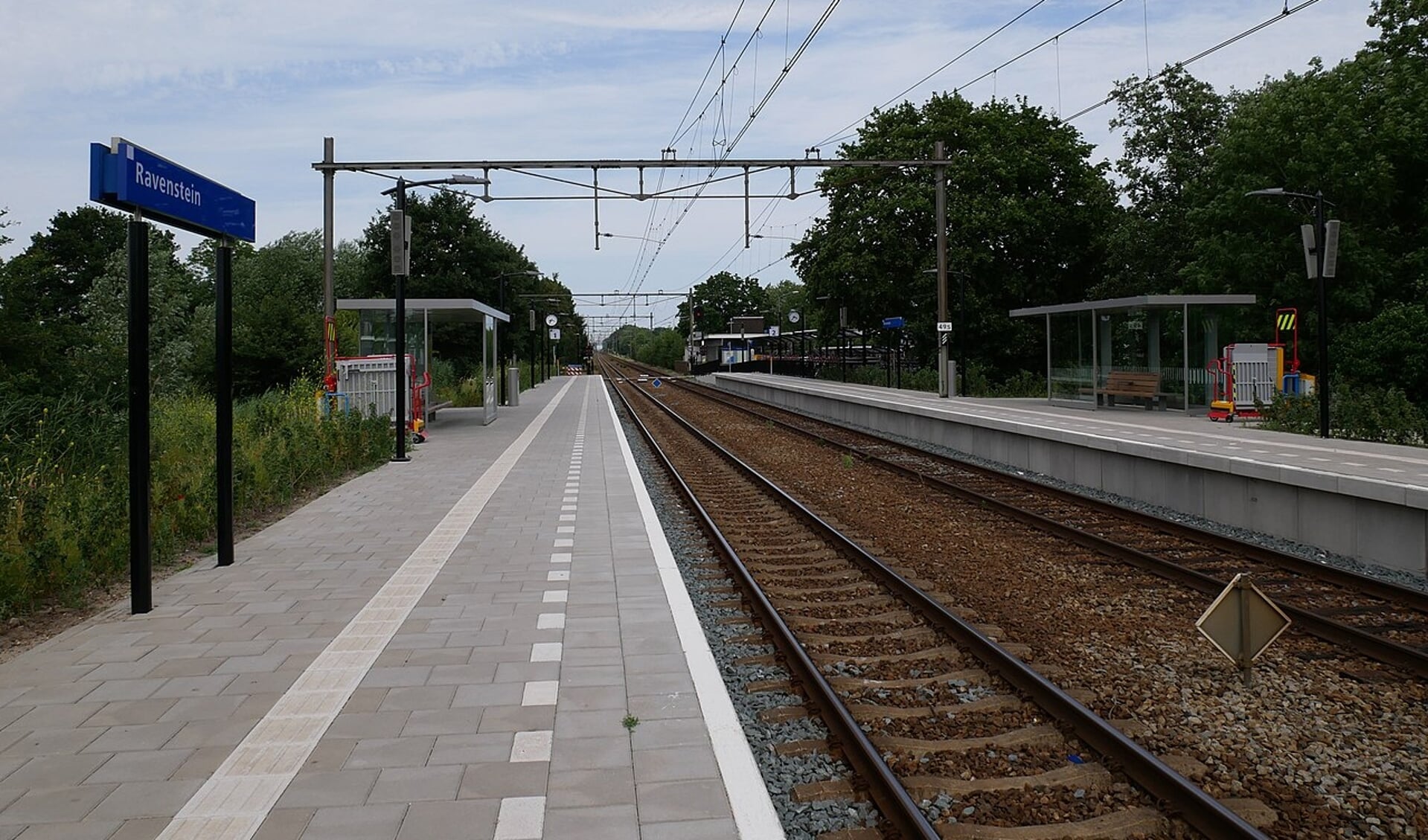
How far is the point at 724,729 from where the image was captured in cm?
497

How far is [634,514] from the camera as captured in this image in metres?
12.1

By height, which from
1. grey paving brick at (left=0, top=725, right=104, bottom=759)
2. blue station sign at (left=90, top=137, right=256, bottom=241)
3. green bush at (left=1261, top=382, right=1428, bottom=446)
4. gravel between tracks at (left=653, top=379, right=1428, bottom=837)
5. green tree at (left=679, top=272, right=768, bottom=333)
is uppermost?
green tree at (left=679, top=272, right=768, bottom=333)

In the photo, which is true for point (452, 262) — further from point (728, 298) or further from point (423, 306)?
point (728, 298)

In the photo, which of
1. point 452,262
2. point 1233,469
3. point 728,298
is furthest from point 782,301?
point 1233,469

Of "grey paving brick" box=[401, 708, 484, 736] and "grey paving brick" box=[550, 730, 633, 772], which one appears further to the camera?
"grey paving brick" box=[401, 708, 484, 736]

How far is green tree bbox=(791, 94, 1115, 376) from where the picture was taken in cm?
4044

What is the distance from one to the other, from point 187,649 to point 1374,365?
1057 inches

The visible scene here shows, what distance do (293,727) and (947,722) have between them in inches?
121

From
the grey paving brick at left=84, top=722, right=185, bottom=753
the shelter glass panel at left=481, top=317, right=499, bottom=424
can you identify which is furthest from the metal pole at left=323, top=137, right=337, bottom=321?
the grey paving brick at left=84, top=722, right=185, bottom=753

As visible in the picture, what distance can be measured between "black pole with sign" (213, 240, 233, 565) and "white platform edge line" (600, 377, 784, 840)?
3.65m

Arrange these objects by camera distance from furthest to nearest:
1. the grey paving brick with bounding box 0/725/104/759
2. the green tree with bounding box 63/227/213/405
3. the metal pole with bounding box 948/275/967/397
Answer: the metal pole with bounding box 948/275/967/397 < the green tree with bounding box 63/227/213/405 < the grey paving brick with bounding box 0/725/104/759

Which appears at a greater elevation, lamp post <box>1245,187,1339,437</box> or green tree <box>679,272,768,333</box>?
green tree <box>679,272,768,333</box>

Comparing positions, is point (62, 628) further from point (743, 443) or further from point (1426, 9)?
point (1426, 9)

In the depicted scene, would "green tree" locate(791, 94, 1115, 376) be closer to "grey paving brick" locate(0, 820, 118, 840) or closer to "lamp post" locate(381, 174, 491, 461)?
"lamp post" locate(381, 174, 491, 461)
